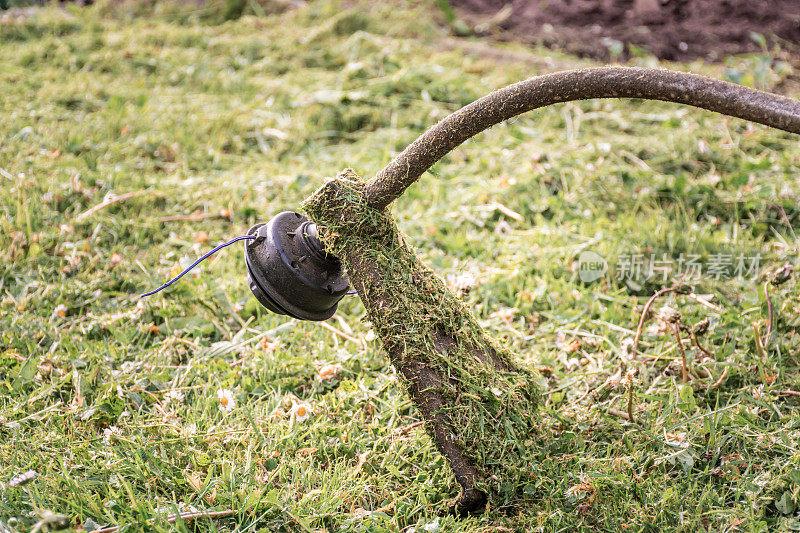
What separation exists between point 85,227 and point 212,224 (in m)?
0.60

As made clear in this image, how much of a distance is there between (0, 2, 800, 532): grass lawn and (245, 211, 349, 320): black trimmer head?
16 centimetres

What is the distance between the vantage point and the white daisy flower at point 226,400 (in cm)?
227

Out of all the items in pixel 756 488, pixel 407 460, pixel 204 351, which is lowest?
pixel 756 488

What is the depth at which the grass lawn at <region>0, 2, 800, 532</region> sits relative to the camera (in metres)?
1.95

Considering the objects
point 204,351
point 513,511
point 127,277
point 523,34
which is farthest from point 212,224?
point 523,34

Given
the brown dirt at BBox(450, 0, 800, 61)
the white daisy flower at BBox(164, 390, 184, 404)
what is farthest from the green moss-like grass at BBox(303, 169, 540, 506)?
the brown dirt at BBox(450, 0, 800, 61)

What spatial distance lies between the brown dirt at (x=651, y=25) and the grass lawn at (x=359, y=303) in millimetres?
490

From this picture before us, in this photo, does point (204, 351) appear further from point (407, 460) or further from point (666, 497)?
point (666, 497)

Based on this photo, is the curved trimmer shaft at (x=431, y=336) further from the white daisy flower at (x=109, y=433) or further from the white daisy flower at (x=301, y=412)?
the white daisy flower at (x=109, y=433)

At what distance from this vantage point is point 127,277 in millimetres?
2965

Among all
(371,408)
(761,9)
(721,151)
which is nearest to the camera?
(371,408)
